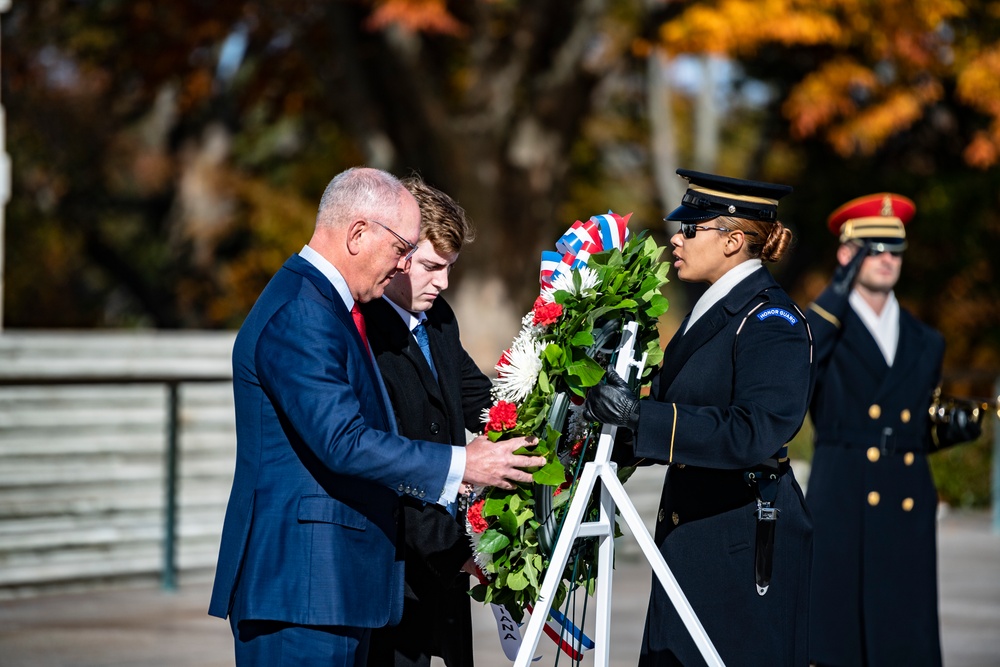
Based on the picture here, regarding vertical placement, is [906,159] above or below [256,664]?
above

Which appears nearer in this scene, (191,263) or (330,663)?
(330,663)

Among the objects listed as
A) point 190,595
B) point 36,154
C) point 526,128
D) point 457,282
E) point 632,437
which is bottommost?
point 190,595

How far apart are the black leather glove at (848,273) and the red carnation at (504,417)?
278 centimetres

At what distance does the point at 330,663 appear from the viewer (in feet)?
11.7

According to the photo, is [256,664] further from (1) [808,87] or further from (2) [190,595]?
(1) [808,87]

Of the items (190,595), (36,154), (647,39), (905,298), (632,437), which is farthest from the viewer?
(36,154)

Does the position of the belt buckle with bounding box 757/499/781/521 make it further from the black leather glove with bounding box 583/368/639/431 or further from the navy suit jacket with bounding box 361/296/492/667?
the navy suit jacket with bounding box 361/296/492/667

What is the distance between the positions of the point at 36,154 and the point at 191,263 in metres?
3.16

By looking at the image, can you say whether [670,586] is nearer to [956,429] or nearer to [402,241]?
[402,241]

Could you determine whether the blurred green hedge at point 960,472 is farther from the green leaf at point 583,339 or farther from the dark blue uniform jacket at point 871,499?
the green leaf at point 583,339

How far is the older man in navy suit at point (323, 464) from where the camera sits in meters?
3.48

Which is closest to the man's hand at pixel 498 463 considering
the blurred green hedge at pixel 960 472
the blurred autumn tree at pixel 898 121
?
the blurred green hedge at pixel 960 472

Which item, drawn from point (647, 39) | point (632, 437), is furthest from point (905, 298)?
point (632, 437)

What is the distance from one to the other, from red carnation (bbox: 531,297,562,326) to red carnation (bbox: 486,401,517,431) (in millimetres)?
256
